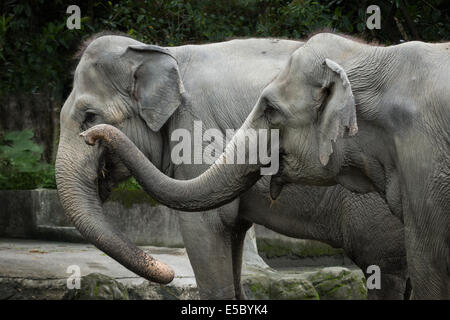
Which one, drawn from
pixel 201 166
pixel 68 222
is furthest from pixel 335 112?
pixel 68 222

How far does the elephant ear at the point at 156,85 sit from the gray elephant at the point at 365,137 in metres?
1.06

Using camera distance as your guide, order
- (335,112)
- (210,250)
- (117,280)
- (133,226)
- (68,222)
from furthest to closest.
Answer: (68,222), (133,226), (117,280), (210,250), (335,112)

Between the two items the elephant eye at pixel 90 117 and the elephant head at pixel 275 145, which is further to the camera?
the elephant eye at pixel 90 117

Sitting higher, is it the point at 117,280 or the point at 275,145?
the point at 275,145

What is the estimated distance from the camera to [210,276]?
4801mm

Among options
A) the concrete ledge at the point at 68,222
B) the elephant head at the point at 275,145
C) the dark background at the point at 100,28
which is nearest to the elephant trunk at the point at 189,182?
the elephant head at the point at 275,145

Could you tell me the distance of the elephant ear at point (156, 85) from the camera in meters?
4.89

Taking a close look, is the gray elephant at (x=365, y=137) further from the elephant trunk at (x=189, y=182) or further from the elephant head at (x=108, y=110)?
the elephant head at (x=108, y=110)

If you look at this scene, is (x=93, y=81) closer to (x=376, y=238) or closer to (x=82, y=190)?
(x=82, y=190)

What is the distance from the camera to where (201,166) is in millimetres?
4809

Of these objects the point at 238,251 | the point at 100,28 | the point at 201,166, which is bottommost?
the point at 238,251

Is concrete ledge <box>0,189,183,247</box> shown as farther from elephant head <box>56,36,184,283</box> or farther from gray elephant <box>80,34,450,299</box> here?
gray elephant <box>80,34,450,299</box>

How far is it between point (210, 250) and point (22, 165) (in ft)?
17.0

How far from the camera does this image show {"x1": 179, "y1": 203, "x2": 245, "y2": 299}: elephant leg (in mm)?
4801
